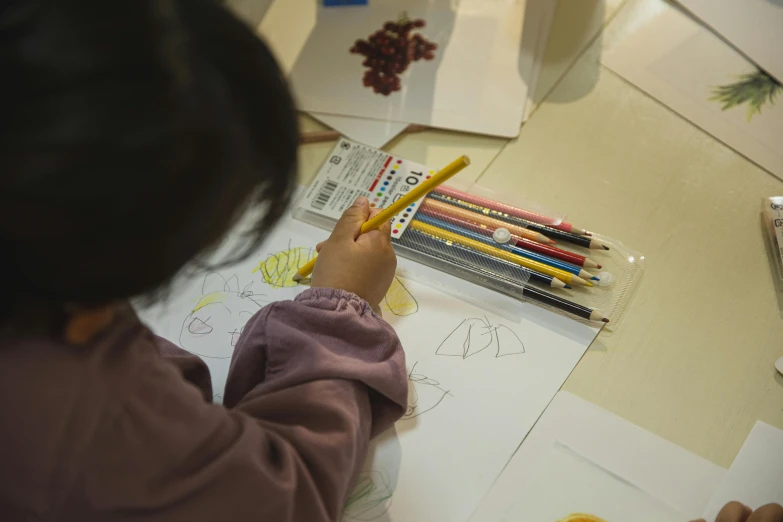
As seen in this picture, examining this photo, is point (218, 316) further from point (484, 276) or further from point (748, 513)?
point (748, 513)

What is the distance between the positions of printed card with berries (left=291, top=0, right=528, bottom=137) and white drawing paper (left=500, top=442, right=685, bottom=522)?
0.33 m

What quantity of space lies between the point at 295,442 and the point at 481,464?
14 centimetres

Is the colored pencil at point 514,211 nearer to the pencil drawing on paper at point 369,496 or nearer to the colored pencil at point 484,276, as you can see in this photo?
the colored pencil at point 484,276

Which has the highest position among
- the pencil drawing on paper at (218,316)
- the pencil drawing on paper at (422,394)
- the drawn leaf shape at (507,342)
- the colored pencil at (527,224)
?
the colored pencil at (527,224)

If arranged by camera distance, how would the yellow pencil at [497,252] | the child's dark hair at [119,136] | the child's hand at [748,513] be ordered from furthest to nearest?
the yellow pencil at [497,252] < the child's hand at [748,513] < the child's dark hair at [119,136]

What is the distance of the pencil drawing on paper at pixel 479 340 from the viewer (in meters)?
0.51

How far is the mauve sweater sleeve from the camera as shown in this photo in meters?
0.33

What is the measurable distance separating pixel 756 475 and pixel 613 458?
0.10 m

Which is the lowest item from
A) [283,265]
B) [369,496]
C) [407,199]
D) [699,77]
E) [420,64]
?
[369,496]

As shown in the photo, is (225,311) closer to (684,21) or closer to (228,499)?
(228,499)

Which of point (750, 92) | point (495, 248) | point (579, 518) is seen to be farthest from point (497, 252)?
point (750, 92)

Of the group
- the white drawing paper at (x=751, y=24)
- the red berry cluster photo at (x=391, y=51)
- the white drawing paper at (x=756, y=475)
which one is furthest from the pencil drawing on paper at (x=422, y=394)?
the white drawing paper at (x=751, y=24)

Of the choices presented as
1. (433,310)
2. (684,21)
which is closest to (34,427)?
(433,310)

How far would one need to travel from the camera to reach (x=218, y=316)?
0.55m
